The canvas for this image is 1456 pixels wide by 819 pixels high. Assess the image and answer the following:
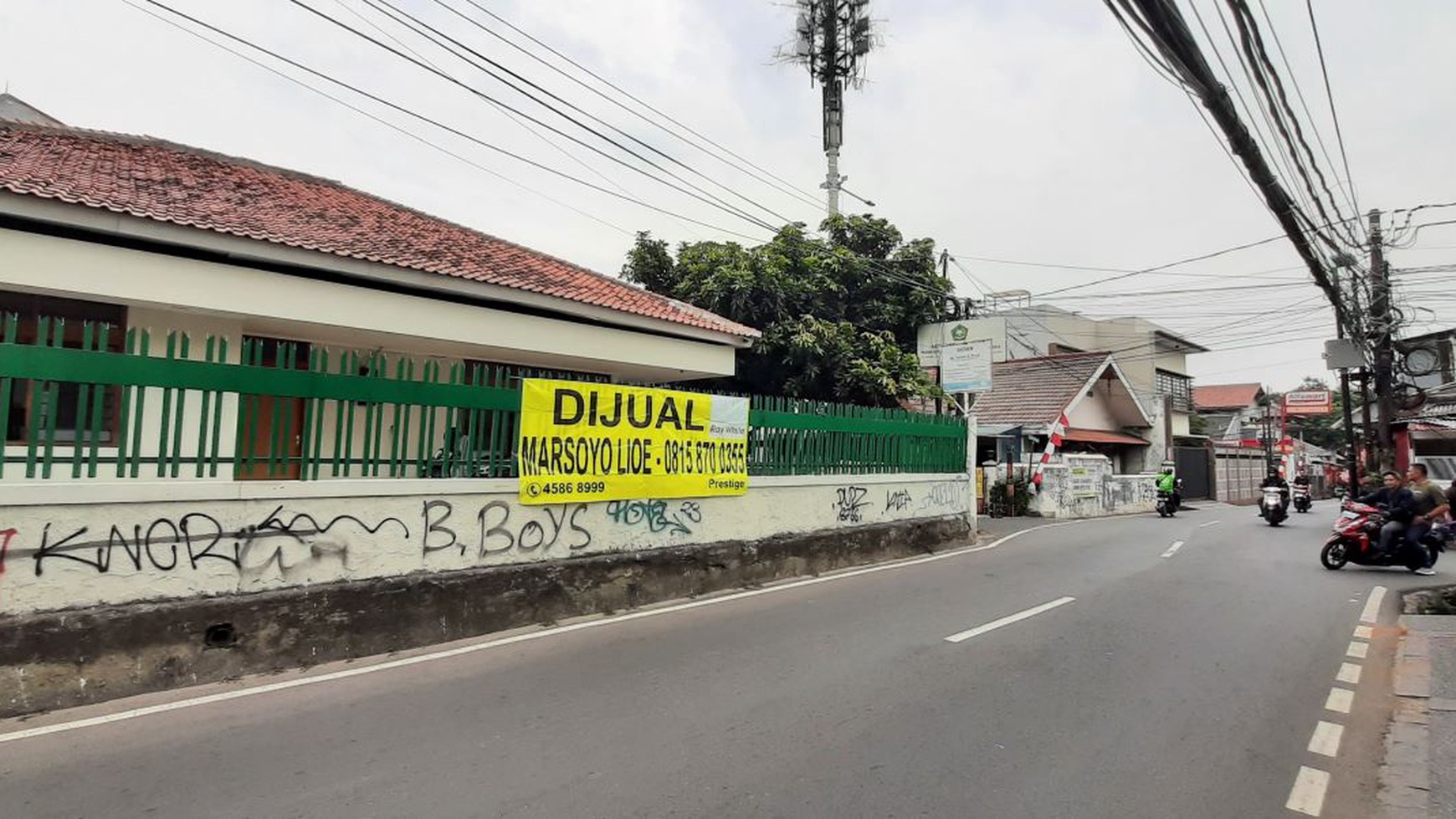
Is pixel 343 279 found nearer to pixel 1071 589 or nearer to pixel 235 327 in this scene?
pixel 235 327

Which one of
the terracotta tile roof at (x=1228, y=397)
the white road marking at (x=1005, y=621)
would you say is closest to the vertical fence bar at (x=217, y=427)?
the white road marking at (x=1005, y=621)

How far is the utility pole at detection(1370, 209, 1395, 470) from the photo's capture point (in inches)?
605

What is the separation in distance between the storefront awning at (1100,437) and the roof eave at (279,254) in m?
18.1

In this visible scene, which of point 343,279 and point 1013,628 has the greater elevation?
point 343,279

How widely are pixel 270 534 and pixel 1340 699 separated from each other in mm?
7331

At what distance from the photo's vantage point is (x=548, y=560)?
7082 mm

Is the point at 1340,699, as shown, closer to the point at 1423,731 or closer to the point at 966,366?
the point at 1423,731

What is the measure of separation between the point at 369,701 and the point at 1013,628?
516 cm

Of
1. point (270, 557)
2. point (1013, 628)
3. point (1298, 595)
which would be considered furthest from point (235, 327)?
point (1298, 595)

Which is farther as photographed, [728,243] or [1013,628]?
[728,243]

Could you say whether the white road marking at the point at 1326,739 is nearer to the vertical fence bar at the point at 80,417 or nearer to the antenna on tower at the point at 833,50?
the vertical fence bar at the point at 80,417

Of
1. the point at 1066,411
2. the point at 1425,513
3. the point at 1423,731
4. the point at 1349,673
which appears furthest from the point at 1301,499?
the point at 1423,731

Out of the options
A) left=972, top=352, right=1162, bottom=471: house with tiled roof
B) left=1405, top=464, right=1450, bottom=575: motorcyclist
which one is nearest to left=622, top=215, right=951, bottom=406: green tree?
left=972, top=352, right=1162, bottom=471: house with tiled roof

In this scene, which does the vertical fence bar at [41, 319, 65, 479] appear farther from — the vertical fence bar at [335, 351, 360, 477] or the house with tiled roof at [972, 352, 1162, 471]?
the house with tiled roof at [972, 352, 1162, 471]
